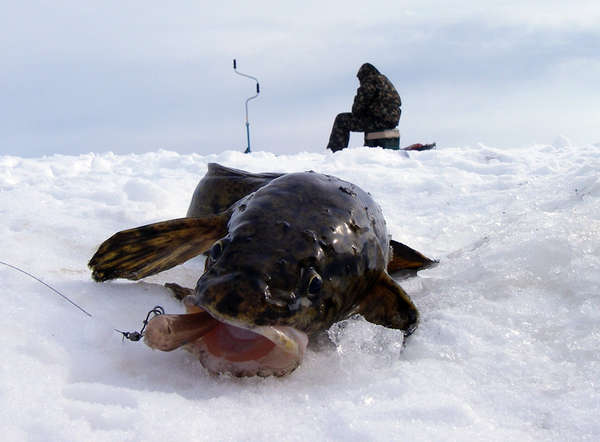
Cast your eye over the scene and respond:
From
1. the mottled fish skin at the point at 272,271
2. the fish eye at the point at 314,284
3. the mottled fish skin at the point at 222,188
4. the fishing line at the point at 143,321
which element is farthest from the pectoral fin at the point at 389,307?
the mottled fish skin at the point at 222,188

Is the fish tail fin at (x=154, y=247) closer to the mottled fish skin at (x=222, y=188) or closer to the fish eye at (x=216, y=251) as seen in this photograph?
the fish eye at (x=216, y=251)

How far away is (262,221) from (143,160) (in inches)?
302

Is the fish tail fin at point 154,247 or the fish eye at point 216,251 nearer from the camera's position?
the fish eye at point 216,251

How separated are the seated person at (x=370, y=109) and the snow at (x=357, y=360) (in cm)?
886

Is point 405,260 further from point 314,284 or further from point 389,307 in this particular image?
point 314,284

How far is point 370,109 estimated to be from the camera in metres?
12.5

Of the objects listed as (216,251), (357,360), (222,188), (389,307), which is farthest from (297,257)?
(222,188)

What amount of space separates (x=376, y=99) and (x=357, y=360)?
36.3 feet

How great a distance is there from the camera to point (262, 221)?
2.07 m

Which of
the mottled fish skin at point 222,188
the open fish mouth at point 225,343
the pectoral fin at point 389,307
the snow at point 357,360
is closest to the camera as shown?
the snow at point 357,360

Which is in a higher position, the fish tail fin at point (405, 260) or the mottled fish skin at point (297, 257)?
the mottled fish skin at point (297, 257)

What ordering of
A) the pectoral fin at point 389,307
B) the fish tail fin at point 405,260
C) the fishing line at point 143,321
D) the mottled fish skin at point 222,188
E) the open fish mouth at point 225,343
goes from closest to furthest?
the open fish mouth at point 225,343 → the fishing line at point 143,321 → the pectoral fin at point 389,307 → the fish tail fin at point 405,260 → the mottled fish skin at point 222,188

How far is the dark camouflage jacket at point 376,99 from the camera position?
1237cm

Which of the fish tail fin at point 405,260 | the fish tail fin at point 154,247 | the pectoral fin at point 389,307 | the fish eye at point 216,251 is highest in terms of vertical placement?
the fish eye at point 216,251
